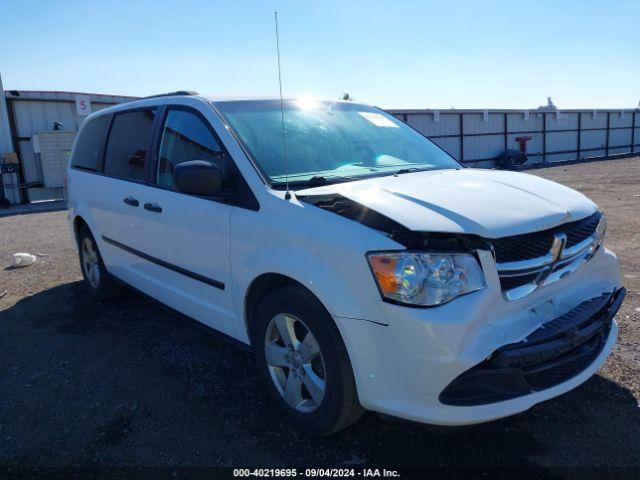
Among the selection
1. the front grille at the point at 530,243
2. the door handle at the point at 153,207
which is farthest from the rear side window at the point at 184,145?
the front grille at the point at 530,243

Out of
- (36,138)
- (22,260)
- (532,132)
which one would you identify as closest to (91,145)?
(22,260)

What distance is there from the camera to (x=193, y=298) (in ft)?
11.7

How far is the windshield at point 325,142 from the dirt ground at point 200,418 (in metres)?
1.41

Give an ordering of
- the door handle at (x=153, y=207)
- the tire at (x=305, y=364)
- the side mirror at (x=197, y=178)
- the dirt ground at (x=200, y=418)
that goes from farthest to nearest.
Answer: the door handle at (x=153, y=207) < the side mirror at (x=197, y=178) < the dirt ground at (x=200, y=418) < the tire at (x=305, y=364)

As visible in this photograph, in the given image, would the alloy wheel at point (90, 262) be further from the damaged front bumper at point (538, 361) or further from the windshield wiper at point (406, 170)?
the damaged front bumper at point (538, 361)

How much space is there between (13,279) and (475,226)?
19.9 feet

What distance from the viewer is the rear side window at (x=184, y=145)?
3.35 meters

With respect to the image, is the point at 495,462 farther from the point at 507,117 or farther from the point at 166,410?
the point at 507,117

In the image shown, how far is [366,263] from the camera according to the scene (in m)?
2.33

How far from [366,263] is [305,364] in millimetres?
751

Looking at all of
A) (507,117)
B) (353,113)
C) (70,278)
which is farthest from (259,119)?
(507,117)

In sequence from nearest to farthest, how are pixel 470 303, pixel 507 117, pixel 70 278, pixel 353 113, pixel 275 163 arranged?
pixel 470 303
pixel 275 163
pixel 353 113
pixel 70 278
pixel 507 117

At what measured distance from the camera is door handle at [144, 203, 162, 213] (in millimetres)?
3740

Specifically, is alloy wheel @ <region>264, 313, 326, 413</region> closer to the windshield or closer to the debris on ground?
the windshield
